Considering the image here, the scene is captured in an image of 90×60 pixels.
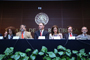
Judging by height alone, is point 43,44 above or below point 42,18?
below

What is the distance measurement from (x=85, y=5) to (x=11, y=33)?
12.0ft

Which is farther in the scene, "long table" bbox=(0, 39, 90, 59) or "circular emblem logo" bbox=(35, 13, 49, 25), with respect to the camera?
"circular emblem logo" bbox=(35, 13, 49, 25)

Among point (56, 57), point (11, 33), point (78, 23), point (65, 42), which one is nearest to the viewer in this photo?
point (56, 57)

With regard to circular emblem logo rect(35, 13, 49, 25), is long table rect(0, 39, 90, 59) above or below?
below

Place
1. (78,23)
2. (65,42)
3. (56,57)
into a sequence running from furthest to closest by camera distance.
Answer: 1. (78,23)
2. (65,42)
3. (56,57)

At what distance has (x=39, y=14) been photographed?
513 cm

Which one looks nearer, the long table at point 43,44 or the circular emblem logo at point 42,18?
the long table at point 43,44

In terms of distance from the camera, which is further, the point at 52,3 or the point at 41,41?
the point at 52,3

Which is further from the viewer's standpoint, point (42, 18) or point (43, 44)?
point (42, 18)

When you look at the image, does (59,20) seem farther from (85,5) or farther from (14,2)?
(14,2)

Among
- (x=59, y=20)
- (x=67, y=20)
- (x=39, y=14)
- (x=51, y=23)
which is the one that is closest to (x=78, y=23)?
(x=67, y=20)

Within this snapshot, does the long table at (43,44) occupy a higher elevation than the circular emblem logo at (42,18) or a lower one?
lower

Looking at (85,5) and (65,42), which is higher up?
(85,5)

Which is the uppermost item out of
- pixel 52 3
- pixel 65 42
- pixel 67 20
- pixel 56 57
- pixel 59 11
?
pixel 52 3
